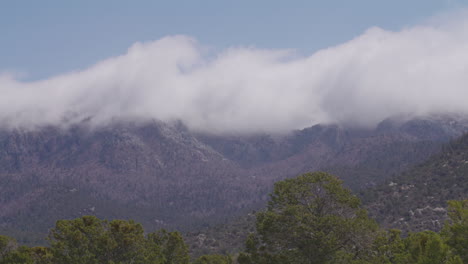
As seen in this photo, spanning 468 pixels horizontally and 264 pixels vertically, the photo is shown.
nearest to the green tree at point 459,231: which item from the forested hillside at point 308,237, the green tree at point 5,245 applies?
the forested hillside at point 308,237

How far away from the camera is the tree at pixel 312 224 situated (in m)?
36.4

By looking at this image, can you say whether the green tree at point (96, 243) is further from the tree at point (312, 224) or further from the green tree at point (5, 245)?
the green tree at point (5, 245)

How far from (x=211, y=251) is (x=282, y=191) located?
7745 cm

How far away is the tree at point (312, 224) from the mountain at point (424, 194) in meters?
54.0

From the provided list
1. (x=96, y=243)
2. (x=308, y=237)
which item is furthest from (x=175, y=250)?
(x=308, y=237)

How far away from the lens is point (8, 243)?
51.7m

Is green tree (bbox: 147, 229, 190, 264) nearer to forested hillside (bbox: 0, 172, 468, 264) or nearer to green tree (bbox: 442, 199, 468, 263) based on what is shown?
forested hillside (bbox: 0, 172, 468, 264)

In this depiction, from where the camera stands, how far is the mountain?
91.0m

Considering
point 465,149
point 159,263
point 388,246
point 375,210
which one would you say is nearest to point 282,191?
point 388,246

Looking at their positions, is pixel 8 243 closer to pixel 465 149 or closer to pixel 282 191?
pixel 282 191

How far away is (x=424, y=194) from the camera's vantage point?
100 metres

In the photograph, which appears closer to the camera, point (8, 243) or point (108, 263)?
point (108, 263)

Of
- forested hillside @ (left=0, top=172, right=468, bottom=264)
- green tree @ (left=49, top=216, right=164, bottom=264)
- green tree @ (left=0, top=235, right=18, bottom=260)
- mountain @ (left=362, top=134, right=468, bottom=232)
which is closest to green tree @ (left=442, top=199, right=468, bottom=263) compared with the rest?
forested hillside @ (left=0, top=172, right=468, bottom=264)

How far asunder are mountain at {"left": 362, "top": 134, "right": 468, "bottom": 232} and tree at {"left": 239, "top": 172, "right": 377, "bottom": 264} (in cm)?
5404
